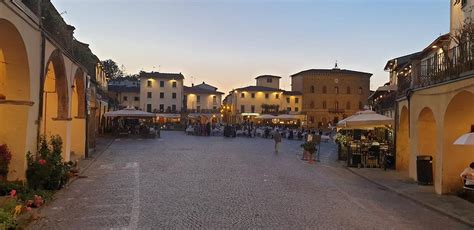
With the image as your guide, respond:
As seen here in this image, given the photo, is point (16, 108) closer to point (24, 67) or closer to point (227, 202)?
point (24, 67)

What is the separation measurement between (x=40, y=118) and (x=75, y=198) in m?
2.29

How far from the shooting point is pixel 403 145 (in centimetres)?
2028

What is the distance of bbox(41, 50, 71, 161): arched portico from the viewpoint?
1608 cm

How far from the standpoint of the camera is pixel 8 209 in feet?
27.5

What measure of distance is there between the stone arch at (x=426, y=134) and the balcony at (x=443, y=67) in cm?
110

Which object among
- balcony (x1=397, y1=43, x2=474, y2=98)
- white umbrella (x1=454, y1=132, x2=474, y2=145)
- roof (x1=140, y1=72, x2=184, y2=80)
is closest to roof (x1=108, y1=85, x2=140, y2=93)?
roof (x1=140, y1=72, x2=184, y2=80)

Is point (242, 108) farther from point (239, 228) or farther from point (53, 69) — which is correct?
point (239, 228)

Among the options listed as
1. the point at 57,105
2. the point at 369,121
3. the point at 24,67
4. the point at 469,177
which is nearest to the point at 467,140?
the point at 469,177

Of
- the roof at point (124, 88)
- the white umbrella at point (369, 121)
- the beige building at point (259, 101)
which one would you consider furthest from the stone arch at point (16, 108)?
the beige building at point (259, 101)

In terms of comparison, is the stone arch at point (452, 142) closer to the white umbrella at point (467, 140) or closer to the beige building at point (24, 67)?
the white umbrella at point (467, 140)

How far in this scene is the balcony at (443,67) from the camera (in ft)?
41.1

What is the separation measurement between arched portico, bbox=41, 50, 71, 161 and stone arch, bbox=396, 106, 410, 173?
41.1ft

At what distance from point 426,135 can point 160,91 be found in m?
80.6

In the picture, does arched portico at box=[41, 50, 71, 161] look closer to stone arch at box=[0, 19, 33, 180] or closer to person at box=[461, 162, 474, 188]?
stone arch at box=[0, 19, 33, 180]
